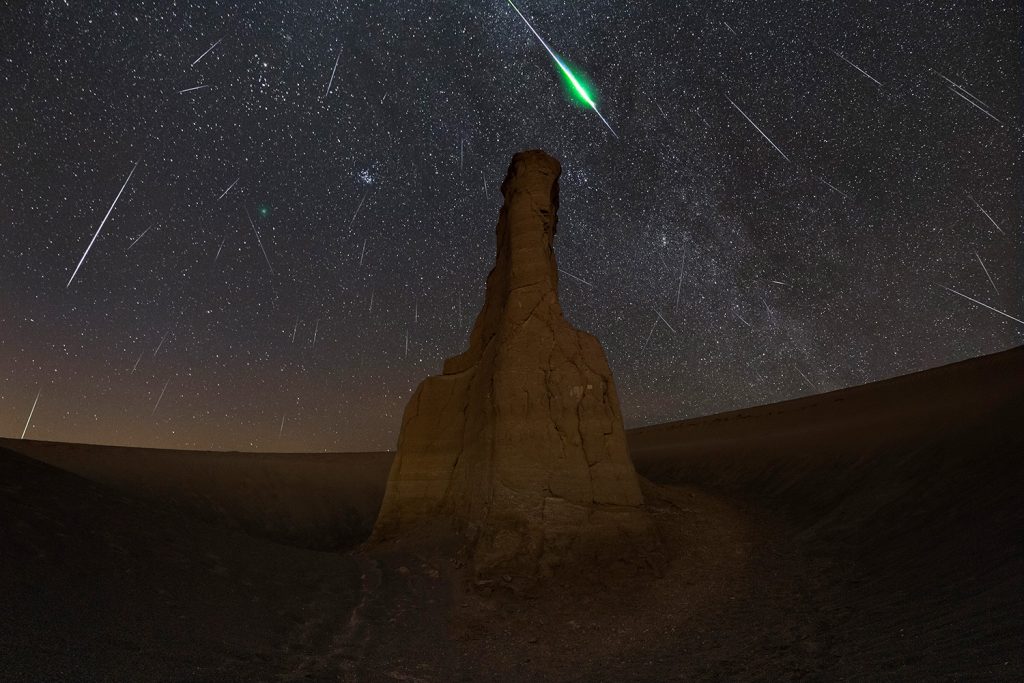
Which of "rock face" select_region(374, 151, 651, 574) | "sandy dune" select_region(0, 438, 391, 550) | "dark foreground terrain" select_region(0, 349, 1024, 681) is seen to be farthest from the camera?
"sandy dune" select_region(0, 438, 391, 550)

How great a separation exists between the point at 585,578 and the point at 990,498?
26.7 feet

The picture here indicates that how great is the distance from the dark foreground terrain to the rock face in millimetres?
998

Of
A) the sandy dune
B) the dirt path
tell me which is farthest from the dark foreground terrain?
the sandy dune

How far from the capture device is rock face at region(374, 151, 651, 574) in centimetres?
1192

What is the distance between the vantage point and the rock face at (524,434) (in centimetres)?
1192

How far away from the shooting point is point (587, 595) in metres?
10.6

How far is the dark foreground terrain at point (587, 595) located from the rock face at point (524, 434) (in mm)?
998

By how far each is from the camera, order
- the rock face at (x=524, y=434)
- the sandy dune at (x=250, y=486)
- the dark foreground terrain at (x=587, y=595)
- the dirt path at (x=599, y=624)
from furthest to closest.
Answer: the sandy dune at (x=250, y=486) → the rock face at (x=524, y=434) → the dirt path at (x=599, y=624) → the dark foreground terrain at (x=587, y=595)

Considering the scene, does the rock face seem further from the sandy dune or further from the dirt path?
the sandy dune

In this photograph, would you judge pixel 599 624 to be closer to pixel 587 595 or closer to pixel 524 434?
pixel 587 595

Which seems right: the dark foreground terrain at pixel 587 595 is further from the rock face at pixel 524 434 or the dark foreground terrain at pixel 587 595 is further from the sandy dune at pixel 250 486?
the sandy dune at pixel 250 486

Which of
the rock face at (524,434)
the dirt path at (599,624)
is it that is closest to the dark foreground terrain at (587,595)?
the dirt path at (599,624)

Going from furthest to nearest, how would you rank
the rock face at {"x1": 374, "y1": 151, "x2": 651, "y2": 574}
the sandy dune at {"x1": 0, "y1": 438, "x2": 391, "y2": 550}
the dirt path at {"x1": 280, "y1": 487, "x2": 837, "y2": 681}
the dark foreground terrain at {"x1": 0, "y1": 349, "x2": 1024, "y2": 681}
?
1. the sandy dune at {"x1": 0, "y1": 438, "x2": 391, "y2": 550}
2. the rock face at {"x1": 374, "y1": 151, "x2": 651, "y2": 574}
3. the dirt path at {"x1": 280, "y1": 487, "x2": 837, "y2": 681}
4. the dark foreground terrain at {"x1": 0, "y1": 349, "x2": 1024, "y2": 681}

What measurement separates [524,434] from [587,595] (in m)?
3.70
